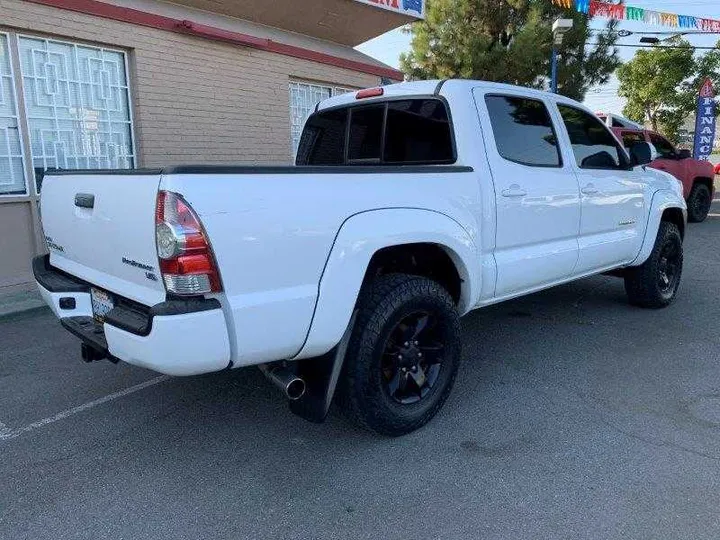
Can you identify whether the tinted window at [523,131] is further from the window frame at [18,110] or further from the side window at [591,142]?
the window frame at [18,110]

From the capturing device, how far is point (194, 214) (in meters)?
2.29

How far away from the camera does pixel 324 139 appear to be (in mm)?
Answer: 4648

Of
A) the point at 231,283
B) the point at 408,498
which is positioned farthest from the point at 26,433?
the point at 408,498

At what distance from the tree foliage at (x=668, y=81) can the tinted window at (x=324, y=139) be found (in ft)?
104

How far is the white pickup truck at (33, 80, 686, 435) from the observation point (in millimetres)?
2393

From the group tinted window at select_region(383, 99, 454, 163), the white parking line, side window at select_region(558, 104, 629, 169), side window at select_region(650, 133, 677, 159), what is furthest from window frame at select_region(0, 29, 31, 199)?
side window at select_region(650, 133, 677, 159)

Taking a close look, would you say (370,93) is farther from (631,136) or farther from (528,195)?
(631,136)

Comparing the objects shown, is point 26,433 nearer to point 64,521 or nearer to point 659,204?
point 64,521

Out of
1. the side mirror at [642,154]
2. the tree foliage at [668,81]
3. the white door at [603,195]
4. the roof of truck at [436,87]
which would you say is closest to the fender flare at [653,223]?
the white door at [603,195]

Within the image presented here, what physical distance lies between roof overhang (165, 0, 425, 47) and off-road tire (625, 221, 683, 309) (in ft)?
21.1

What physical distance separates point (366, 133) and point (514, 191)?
1.21 metres

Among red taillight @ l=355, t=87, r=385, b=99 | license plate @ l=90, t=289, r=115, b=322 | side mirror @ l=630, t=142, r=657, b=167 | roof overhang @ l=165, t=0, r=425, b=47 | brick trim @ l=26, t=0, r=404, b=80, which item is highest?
roof overhang @ l=165, t=0, r=425, b=47

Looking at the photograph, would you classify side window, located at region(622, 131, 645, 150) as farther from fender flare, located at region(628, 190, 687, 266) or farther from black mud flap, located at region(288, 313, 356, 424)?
black mud flap, located at region(288, 313, 356, 424)

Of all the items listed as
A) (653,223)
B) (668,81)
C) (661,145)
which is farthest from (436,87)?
(668,81)
